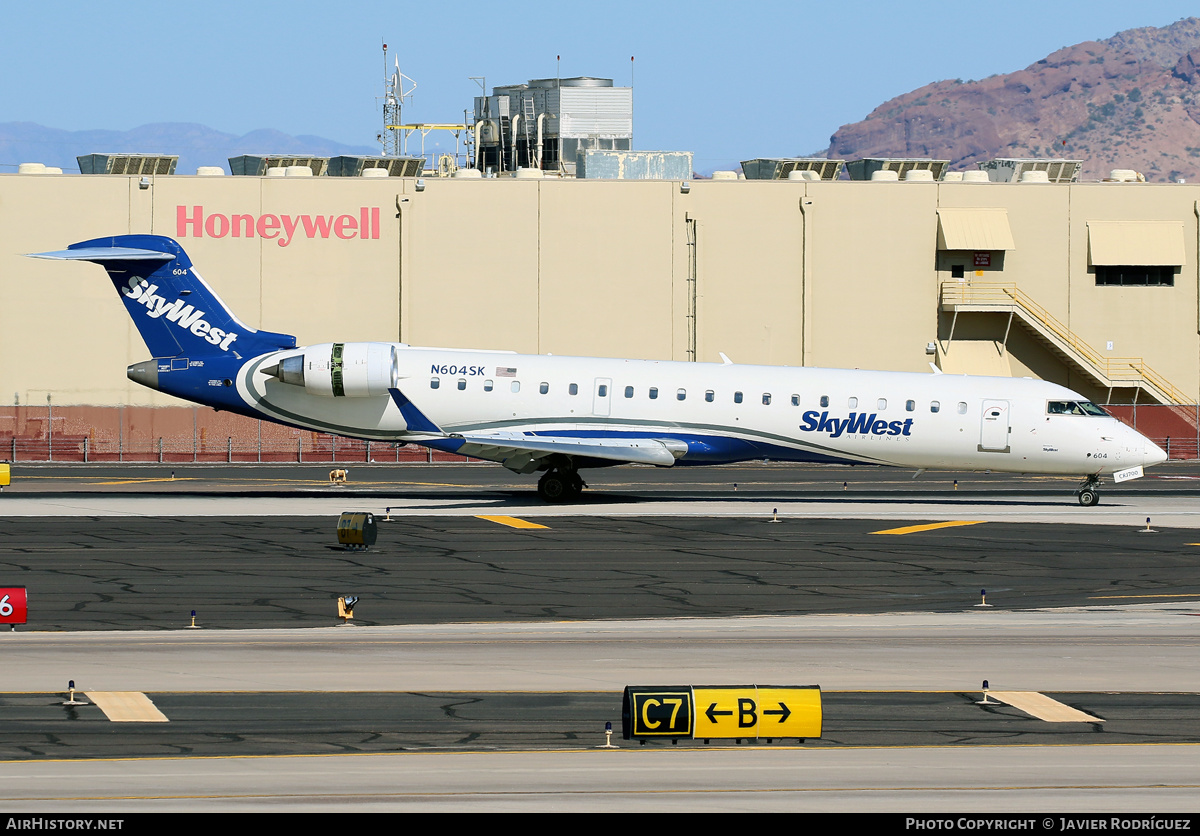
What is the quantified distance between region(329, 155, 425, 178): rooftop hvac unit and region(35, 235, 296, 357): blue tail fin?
2504cm

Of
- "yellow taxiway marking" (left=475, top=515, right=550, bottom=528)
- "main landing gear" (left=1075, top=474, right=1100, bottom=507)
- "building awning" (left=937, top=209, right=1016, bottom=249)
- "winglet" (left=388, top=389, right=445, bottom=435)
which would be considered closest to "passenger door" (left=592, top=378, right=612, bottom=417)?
"winglet" (left=388, top=389, right=445, bottom=435)

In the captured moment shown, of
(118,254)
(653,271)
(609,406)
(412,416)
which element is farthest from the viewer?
(653,271)

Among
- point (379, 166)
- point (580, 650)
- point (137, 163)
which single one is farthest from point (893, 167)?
point (580, 650)

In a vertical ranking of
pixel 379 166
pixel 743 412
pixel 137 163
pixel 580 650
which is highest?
pixel 379 166

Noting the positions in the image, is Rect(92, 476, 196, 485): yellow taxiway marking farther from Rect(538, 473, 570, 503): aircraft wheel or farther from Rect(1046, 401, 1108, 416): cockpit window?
Rect(1046, 401, 1108, 416): cockpit window

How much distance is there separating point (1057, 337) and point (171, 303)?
38.7m

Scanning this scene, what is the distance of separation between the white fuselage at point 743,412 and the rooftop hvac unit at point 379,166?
26870mm

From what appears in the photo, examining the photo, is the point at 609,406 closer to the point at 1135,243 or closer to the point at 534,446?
the point at 534,446

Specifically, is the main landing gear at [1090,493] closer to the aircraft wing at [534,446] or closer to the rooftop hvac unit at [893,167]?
the aircraft wing at [534,446]

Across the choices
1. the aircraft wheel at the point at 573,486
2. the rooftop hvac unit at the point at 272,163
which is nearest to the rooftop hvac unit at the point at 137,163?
the rooftop hvac unit at the point at 272,163

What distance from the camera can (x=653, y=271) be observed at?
5900cm

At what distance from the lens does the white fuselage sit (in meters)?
35.1

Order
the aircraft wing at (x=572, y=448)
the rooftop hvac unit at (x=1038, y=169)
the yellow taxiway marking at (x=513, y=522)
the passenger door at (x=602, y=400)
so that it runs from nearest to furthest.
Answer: the yellow taxiway marking at (x=513, y=522) → the aircraft wing at (x=572, y=448) → the passenger door at (x=602, y=400) → the rooftop hvac unit at (x=1038, y=169)

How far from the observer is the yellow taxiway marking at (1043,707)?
14820mm
